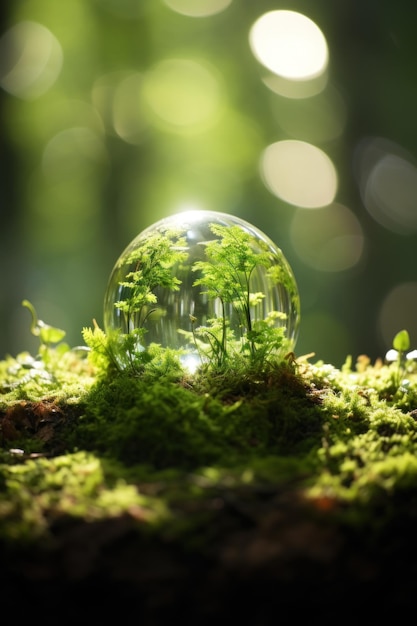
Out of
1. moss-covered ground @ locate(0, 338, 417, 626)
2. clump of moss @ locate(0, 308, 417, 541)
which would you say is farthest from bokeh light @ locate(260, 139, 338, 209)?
moss-covered ground @ locate(0, 338, 417, 626)

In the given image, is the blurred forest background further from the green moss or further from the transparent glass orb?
the green moss

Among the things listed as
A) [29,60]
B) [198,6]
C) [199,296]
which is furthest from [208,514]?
[198,6]

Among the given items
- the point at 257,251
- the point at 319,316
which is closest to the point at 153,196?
the point at 319,316

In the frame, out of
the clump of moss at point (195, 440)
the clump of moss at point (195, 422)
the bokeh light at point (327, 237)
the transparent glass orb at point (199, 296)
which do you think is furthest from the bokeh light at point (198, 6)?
the clump of moss at point (195, 422)

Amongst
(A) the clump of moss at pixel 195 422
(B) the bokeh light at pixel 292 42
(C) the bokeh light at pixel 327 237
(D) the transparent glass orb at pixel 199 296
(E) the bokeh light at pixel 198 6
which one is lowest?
(A) the clump of moss at pixel 195 422

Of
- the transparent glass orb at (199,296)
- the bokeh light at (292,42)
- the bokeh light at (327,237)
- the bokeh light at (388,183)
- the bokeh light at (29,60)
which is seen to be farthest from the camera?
the bokeh light at (327,237)

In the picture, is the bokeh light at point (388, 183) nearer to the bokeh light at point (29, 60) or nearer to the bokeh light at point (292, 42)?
the bokeh light at point (292, 42)

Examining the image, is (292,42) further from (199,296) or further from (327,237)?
(199,296)
